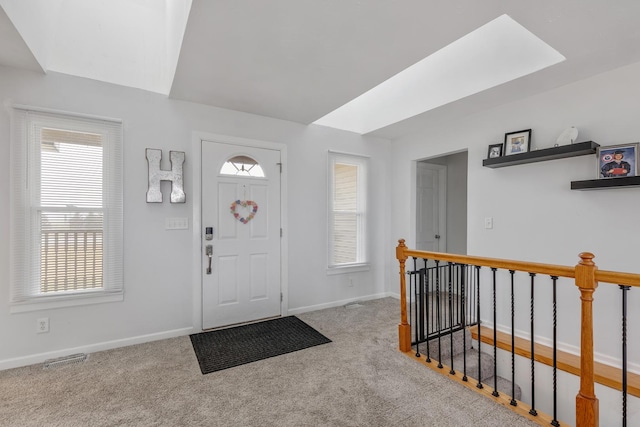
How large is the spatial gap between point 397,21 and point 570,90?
193 centimetres

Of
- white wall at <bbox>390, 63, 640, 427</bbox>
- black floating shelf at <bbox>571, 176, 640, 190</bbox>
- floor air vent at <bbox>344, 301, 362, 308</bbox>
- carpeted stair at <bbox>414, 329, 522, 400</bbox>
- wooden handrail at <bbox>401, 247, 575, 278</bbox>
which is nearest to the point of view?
wooden handrail at <bbox>401, 247, 575, 278</bbox>

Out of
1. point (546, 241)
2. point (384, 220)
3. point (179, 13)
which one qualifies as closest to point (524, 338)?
point (546, 241)

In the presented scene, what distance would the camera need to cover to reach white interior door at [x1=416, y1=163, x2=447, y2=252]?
479cm

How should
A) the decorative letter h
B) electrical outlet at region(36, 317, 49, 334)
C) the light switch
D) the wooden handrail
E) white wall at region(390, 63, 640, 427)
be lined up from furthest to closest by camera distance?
the light switch → the decorative letter h → electrical outlet at region(36, 317, 49, 334) → white wall at region(390, 63, 640, 427) → the wooden handrail

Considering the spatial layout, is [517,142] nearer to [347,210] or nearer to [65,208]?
[347,210]

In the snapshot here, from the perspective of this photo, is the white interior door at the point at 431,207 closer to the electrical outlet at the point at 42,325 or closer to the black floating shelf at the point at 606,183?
the black floating shelf at the point at 606,183

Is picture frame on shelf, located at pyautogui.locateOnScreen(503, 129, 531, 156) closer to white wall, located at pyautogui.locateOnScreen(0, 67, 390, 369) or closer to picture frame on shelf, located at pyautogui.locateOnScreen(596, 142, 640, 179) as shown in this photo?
picture frame on shelf, located at pyautogui.locateOnScreen(596, 142, 640, 179)

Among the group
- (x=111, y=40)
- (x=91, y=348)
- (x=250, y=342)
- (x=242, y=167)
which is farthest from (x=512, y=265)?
(x=111, y=40)

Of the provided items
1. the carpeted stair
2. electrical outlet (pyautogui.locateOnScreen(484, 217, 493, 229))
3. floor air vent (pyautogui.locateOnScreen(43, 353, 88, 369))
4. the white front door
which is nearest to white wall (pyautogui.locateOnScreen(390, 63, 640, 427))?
electrical outlet (pyautogui.locateOnScreen(484, 217, 493, 229))

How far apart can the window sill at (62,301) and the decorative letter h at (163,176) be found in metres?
0.94

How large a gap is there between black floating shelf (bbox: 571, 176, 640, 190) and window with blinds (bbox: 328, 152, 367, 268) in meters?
2.38

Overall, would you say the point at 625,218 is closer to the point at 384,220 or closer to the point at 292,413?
the point at 384,220

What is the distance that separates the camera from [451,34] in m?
1.93

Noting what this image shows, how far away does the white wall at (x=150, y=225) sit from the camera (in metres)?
2.39
